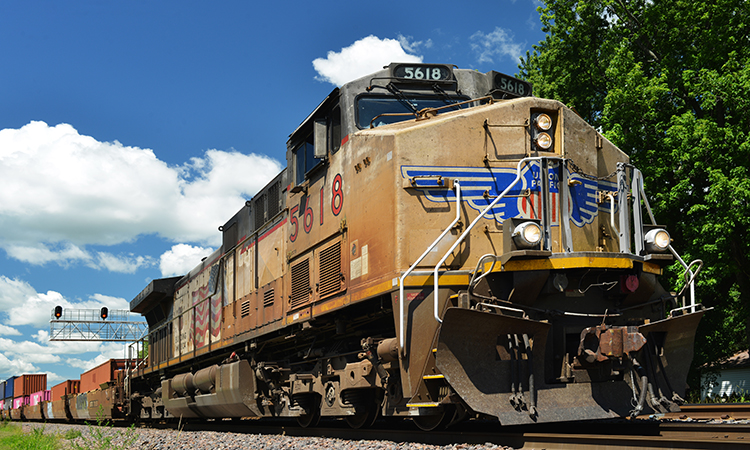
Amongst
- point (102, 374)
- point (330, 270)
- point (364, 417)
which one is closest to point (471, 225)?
point (330, 270)

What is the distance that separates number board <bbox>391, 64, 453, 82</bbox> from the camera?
7.73 meters

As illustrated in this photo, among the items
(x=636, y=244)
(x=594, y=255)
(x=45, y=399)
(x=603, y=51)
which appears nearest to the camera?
(x=594, y=255)

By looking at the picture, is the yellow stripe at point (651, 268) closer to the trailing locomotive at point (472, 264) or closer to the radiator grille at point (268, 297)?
the trailing locomotive at point (472, 264)

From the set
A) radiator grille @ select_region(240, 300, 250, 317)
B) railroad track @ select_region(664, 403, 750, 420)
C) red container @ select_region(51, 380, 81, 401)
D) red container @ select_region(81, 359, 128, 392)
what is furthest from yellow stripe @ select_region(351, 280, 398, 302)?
red container @ select_region(51, 380, 81, 401)

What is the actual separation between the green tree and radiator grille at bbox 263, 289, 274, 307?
392 inches

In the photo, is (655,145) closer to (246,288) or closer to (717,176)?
(717,176)

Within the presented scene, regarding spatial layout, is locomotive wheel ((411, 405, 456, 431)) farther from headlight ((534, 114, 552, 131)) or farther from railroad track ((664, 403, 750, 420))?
railroad track ((664, 403, 750, 420))

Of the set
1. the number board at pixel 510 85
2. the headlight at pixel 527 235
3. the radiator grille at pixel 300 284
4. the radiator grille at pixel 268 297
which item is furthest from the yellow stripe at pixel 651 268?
the radiator grille at pixel 268 297

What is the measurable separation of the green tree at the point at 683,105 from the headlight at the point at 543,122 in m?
9.50

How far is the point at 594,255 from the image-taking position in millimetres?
5992

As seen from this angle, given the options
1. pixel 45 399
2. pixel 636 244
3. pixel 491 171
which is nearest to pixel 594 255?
pixel 636 244

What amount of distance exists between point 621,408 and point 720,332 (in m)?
16.1

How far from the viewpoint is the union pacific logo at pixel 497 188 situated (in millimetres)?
6539

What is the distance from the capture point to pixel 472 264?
6391 mm
